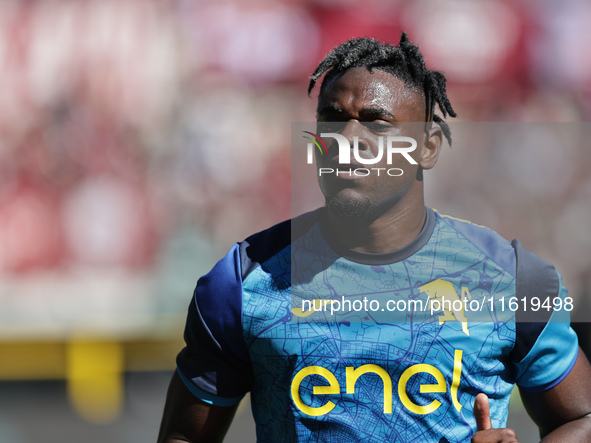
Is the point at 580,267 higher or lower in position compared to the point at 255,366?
lower

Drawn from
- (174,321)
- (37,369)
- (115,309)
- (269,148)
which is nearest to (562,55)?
(269,148)

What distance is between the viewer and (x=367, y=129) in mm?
1897

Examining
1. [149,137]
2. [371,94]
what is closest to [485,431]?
[371,94]

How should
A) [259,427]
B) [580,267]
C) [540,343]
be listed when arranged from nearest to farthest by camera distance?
[540,343], [259,427], [580,267]

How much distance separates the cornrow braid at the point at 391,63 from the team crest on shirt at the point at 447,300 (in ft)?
1.57

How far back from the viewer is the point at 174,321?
19.3 feet

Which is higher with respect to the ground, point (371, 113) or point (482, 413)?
point (371, 113)

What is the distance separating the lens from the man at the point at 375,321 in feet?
6.19

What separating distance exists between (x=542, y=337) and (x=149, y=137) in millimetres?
4627

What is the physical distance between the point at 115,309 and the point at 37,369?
2.65ft

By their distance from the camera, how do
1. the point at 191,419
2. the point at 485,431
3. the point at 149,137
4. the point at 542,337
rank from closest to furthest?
the point at 485,431, the point at 542,337, the point at 191,419, the point at 149,137

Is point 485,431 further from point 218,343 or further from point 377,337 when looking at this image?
point 218,343

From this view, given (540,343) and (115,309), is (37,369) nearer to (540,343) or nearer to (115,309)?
(115,309)

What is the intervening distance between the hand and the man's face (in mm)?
581
